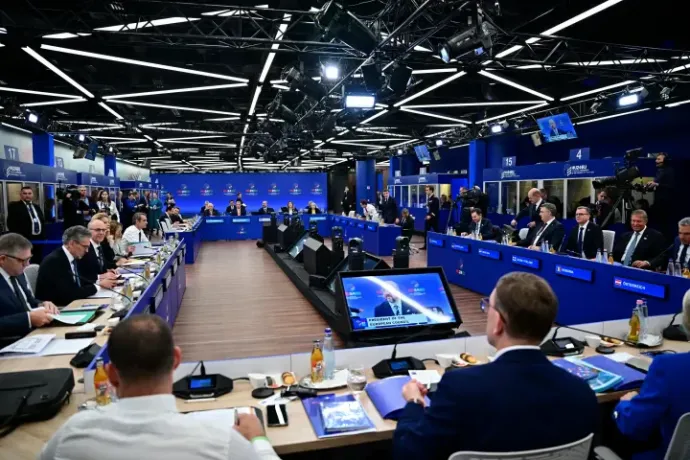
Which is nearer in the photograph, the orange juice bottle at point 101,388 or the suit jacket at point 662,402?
the suit jacket at point 662,402

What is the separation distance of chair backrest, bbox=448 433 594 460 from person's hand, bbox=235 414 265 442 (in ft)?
2.10

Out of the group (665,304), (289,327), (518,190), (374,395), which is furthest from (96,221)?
(518,190)

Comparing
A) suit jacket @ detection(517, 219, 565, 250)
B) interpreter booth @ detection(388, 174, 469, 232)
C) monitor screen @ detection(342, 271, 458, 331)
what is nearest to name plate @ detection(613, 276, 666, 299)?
suit jacket @ detection(517, 219, 565, 250)

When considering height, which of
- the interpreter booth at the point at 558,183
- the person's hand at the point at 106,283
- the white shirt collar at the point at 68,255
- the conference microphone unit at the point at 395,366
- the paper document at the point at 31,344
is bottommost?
the conference microphone unit at the point at 395,366

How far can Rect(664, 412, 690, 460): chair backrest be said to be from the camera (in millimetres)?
1668

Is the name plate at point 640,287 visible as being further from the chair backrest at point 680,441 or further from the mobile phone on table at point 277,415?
the mobile phone on table at point 277,415

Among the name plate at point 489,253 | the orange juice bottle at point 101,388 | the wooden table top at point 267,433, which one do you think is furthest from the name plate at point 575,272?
the orange juice bottle at point 101,388

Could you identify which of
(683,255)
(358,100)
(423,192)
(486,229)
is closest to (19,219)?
(358,100)

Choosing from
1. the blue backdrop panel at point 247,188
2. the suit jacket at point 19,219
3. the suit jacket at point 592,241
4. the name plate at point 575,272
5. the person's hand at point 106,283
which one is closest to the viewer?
the person's hand at point 106,283

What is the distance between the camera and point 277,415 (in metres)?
2.06

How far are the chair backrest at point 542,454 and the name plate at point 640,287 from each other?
13.2ft

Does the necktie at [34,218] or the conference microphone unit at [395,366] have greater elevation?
the necktie at [34,218]

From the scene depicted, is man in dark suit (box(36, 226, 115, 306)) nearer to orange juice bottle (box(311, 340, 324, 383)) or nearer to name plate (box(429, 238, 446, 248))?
orange juice bottle (box(311, 340, 324, 383))

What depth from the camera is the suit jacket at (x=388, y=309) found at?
10.6 ft
